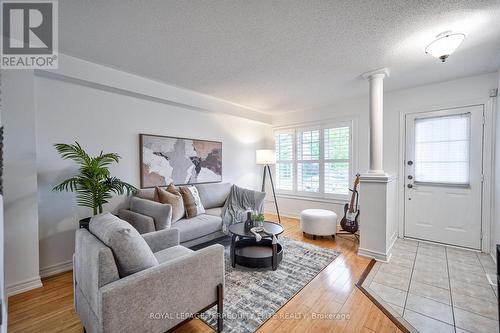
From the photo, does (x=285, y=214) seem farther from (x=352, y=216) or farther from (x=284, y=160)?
(x=352, y=216)

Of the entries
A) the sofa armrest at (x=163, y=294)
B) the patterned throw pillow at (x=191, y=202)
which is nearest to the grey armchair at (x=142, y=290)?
the sofa armrest at (x=163, y=294)

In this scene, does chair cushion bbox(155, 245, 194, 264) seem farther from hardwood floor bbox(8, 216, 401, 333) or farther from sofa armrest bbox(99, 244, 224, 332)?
hardwood floor bbox(8, 216, 401, 333)

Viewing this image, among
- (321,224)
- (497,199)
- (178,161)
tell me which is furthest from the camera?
(178,161)

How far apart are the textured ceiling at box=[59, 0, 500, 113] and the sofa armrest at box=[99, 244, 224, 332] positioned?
6.24 feet

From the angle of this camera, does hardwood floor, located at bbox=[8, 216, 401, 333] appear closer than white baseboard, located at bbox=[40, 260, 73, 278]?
Yes

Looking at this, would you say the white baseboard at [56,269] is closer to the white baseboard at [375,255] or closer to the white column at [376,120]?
the white baseboard at [375,255]

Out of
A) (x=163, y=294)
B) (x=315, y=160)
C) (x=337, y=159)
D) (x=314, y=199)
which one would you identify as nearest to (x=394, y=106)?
(x=337, y=159)

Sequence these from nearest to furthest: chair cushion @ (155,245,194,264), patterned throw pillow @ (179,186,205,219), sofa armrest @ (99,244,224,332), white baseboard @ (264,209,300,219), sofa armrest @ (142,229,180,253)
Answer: sofa armrest @ (99,244,224,332) → chair cushion @ (155,245,194,264) → sofa armrest @ (142,229,180,253) → patterned throw pillow @ (179,186,205,219) → white baseboard @ (264,209,300,219)

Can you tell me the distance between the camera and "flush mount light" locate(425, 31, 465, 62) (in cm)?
190

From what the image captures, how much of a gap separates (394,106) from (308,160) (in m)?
1.79

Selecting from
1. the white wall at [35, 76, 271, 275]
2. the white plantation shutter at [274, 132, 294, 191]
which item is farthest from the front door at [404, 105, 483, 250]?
the white wall at [35, 76, 271, 275]

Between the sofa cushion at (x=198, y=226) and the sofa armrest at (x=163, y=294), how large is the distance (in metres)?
1.22

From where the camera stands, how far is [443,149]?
3.23m

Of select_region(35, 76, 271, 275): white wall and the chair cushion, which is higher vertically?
select_region(35, 76, 271, 275): white wall
